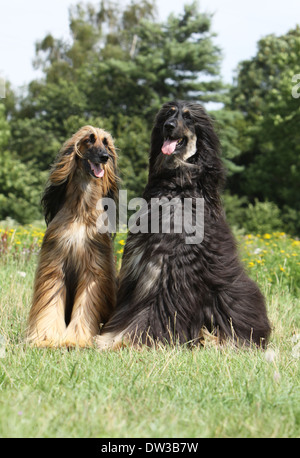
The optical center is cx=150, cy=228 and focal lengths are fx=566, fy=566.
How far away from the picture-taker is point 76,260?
4016 mm

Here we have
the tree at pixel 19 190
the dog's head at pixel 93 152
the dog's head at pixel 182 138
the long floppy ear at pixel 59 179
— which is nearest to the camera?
the dog's head at pixel 182 138

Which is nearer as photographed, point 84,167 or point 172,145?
point 172,145

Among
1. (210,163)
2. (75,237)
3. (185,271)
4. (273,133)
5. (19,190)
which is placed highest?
(273,133)

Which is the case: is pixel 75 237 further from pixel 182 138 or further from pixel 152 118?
pixel 152 118

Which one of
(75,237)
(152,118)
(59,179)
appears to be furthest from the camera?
(152,118)

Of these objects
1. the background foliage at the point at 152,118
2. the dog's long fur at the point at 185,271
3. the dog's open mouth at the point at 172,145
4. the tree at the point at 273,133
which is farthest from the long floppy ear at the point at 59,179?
the tree at the point at 273,133

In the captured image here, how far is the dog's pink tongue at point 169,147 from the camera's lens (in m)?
3.90

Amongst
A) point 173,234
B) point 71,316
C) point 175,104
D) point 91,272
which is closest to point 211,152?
point 175,104

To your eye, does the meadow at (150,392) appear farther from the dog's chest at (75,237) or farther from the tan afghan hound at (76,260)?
the dog's chest at (75,237)

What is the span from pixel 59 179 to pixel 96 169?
321mm

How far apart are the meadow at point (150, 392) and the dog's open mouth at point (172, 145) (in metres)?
1.34

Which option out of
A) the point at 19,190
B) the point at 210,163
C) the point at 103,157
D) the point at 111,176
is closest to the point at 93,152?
the point at 103,157

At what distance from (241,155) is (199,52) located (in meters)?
5.58
